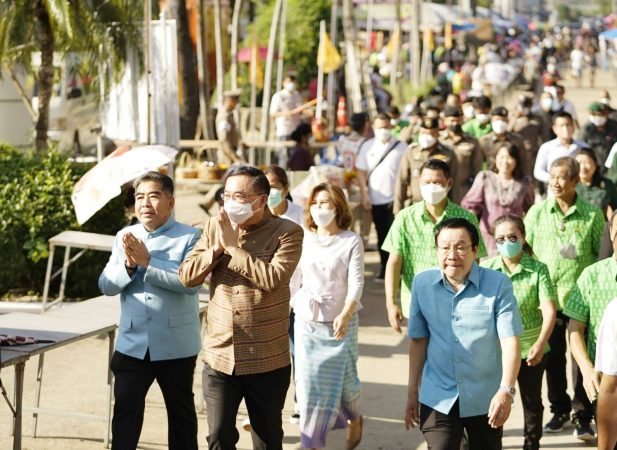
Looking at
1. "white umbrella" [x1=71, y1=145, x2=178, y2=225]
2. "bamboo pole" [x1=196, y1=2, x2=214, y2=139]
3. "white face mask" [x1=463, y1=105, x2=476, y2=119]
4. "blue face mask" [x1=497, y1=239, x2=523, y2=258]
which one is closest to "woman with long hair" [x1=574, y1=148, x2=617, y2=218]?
"blue face mask" [x1=497, y1=239, x2=523, y2=258]

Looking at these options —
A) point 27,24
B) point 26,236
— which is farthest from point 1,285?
point 27,24

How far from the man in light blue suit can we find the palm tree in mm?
7082

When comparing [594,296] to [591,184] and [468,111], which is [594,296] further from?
[468,111]

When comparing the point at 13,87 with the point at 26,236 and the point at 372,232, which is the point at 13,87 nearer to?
the point at 372,232

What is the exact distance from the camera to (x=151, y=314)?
646cm

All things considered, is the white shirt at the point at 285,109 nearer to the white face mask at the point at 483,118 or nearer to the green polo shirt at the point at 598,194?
the white face mask at the point at 483,118

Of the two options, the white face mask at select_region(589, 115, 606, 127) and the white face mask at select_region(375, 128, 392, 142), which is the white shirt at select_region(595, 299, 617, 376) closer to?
the white face mask at select_region(375, 128, 392, 142)

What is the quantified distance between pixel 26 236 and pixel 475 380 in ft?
21.2

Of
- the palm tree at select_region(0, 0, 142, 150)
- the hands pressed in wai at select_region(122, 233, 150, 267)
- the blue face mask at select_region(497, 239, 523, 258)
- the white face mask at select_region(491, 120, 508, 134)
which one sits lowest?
the blue face mask at select_region(497, 239, 523, 258)

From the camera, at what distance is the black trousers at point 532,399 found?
7.38 metres

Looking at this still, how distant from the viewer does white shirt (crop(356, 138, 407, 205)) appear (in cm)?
1352

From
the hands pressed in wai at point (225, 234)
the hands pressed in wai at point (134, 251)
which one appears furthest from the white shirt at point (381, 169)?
the hands pressed in wai at point (225, 234)

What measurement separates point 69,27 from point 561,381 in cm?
694

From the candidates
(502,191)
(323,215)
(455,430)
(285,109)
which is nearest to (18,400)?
(323,215)
